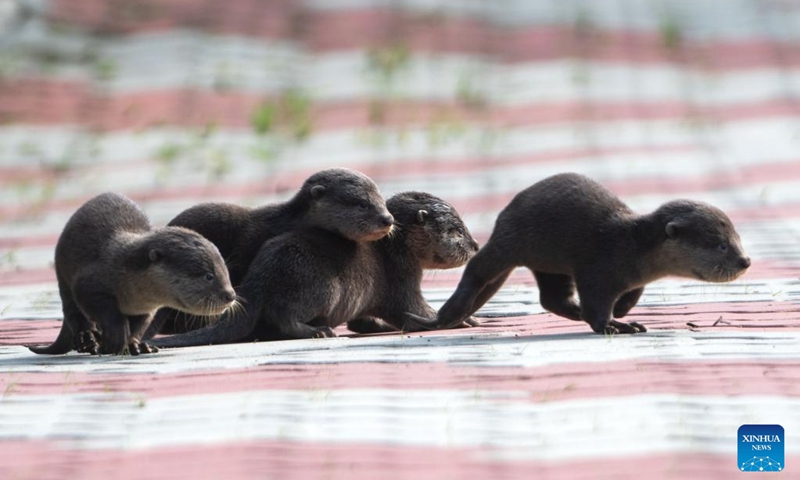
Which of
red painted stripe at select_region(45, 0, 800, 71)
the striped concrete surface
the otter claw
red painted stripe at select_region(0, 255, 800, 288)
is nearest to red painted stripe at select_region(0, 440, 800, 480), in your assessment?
the striped concrete surface

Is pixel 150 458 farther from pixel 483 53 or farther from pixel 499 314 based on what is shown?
pixel 483 53

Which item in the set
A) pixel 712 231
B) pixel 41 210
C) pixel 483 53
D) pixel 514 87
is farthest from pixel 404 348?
pixel 483 53

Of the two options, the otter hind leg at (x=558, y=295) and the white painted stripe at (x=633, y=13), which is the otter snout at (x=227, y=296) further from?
the white painted stripe at (x=633, y=13)

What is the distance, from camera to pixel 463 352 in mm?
6066

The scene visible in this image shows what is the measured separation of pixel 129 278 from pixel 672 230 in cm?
258

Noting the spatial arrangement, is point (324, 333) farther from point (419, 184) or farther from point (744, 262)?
point (419, 184)

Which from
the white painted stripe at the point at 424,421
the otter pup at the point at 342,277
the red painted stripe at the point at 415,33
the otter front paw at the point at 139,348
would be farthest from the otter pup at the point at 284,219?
the red painted stripe at the point at 415,33

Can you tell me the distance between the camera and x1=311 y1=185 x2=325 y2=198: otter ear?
7.64m

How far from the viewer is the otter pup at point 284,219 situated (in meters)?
7.39

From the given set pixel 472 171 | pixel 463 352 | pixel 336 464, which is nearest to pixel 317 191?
pixel 463 352

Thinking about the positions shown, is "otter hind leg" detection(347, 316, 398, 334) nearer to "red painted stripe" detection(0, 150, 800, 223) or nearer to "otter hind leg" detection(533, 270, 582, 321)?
"otter hind leg" detection(533, 270, 582, 321)

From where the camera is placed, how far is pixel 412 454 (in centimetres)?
457

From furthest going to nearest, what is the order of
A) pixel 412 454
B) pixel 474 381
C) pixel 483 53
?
pixel 483 53 → pixel 474 381 → pixel 412 454

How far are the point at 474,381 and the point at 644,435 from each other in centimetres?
92
